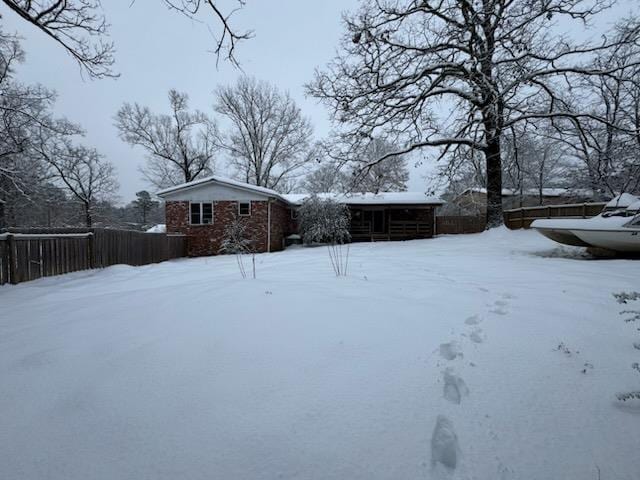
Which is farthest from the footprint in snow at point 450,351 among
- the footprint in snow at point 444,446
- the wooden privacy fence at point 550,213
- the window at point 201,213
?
the window at point 201,213

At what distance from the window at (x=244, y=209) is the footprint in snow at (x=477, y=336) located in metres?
13.3

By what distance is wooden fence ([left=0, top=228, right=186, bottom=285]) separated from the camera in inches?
209

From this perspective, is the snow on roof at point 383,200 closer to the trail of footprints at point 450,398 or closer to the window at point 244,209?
the window at point 244,209

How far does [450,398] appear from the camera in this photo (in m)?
1.68

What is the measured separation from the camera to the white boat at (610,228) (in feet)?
18.6

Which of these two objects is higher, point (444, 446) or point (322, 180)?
point (322, 180)

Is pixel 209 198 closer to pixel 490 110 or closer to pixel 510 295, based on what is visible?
pixel 490 110

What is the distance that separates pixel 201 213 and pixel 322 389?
14.5m

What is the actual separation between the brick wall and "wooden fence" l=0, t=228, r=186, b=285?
4057 mm

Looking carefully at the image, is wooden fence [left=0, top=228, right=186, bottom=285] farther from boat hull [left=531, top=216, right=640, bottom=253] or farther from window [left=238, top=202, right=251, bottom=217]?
boat hull [left=531, top=216, right=640, bottom=253]

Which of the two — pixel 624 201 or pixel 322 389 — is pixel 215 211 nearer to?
pixel 322 389

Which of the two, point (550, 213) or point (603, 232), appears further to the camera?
point (550, 213)

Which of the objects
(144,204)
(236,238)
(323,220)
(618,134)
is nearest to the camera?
(618,134)

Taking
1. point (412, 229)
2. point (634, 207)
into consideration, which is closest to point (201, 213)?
point (412, 229)
